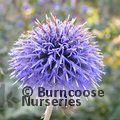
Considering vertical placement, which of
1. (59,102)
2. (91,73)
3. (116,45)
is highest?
(116,45)

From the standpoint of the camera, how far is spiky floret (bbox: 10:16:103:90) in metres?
1.74

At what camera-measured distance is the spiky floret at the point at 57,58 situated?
5.72ft

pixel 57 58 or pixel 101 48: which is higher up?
pixel 101 48

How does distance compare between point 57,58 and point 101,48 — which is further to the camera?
point 101,48

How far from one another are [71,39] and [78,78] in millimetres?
197

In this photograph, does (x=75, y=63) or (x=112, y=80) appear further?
(x=112, y=80)

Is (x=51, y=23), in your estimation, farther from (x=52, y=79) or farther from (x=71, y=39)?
(x=52, y=79)

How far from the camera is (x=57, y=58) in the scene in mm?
1771

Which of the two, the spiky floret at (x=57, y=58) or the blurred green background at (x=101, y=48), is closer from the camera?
the spiky floret at (x=57, y=58)

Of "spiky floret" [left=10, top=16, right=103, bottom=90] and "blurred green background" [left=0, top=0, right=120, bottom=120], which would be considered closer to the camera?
"spiky floret" [left=10, top=16, right=103, bottom=90]

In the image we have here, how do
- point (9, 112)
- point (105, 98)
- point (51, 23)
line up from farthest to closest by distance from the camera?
1. point (105, 98)
2. point (9, 112)
3. point (51, 23)

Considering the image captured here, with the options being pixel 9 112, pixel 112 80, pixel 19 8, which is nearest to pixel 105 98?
pixel 112 80

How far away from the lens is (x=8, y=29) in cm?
367

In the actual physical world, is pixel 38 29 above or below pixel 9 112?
above
